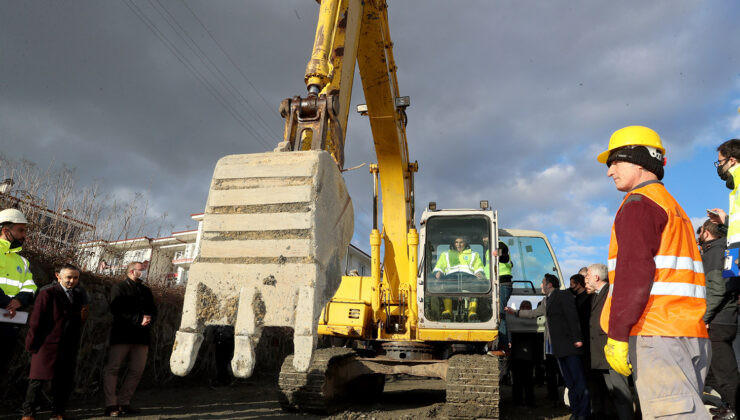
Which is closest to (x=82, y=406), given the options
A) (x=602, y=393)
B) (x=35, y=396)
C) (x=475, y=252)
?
(x=35, y=396)

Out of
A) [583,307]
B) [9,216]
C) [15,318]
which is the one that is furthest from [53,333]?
[583,307]

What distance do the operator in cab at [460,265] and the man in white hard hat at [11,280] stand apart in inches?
180

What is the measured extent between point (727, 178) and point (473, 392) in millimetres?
3222

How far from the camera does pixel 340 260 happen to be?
2.95m

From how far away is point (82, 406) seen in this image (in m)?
6.06

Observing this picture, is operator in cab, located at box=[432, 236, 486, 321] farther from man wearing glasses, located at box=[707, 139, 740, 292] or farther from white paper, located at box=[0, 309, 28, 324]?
white paper, located at box=[0, 309, 28, 324]

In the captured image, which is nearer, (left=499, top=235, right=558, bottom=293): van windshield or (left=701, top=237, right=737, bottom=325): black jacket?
(left=701, top=237, right=737, bottom=325): black jacket

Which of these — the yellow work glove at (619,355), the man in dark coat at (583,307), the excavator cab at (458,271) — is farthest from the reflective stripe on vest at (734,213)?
the excavator cab at (458,271)

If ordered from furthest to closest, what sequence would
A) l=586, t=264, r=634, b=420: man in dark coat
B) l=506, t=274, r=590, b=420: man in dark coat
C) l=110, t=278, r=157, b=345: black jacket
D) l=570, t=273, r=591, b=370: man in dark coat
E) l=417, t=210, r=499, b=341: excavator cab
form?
l=417, t=210, r=499, b=341: excavator cab
l=110, t=278, r=157, b=345: black jacket
l=570, t=273, r=591, b=370: man in dark coat
l=506, t=274, r=590, b=420: man in dark coat
l=586, t=264, r=634, b=420: man in dark coat

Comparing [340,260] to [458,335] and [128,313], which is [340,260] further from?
[128,313]

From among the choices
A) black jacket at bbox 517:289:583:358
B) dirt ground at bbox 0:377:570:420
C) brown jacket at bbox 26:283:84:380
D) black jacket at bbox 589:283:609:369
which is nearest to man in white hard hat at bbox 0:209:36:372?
brown jacket at bbox 26:283:84:380

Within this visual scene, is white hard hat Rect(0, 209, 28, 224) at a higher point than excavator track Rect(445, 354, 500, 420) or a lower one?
higher

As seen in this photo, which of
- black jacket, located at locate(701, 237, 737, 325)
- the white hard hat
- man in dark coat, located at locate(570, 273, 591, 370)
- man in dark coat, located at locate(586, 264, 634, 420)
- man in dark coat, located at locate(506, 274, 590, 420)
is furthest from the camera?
man in dark coat, located at locate(570, 273, 591, 370)

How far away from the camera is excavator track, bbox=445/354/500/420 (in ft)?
17.4
